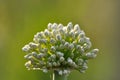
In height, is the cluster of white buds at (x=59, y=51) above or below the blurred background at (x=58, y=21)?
below

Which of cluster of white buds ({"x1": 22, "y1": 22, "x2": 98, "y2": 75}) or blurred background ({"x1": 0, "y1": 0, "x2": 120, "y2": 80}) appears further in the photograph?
blurred background ({"x1": 0, "y1": 0, "x2": 120, "y2": 80})

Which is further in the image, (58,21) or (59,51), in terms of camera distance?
(58,21)

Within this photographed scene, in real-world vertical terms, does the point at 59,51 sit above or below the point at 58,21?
below

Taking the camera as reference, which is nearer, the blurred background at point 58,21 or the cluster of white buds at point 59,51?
the cluster of white buds at point 59,51
